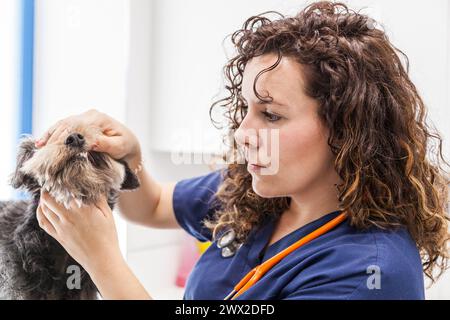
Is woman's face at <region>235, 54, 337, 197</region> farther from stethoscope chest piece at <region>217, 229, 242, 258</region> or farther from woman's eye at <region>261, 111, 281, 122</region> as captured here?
stethoscope chest piece at <region>217, 229, 242, 258</region>

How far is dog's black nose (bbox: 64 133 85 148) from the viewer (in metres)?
0.86

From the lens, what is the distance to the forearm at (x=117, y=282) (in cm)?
75

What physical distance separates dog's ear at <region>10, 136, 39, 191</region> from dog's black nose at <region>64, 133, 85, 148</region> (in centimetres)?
9

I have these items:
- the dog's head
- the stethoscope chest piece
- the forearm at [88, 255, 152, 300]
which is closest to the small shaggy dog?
the dog's head

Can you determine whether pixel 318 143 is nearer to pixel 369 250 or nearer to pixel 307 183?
pixel 307 183

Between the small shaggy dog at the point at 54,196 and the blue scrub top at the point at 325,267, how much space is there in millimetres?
254

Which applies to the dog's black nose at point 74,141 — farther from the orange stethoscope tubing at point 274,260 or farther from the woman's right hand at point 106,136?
the orange stethoscope tubing at point 274,260

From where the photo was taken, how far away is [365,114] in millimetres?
847

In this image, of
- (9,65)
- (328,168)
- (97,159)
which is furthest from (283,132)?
(9,65)

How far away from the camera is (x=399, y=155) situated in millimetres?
875

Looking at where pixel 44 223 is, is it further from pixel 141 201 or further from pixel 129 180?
pixel 141 201

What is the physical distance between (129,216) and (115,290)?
44 centimetres

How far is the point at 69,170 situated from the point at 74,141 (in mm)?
53

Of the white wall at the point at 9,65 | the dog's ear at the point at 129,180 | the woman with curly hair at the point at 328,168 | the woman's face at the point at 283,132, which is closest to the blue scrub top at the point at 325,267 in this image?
the woman with curly hair at the point at 328,168
